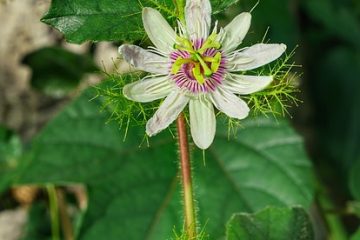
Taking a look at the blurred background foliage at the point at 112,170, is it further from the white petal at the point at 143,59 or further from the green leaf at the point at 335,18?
the green leaf at the point at 335,18

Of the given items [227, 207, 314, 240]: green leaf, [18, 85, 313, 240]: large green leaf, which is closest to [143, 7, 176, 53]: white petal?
[227, 207, 314, 240]: green leaf

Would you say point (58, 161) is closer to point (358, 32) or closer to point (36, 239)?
point (36, 239)

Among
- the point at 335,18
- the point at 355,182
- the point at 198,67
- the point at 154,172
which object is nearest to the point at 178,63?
the point at 198,67

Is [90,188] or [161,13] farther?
[90,188]

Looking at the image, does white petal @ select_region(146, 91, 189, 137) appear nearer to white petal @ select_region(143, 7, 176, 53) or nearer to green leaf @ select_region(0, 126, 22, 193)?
white petal @ select_region(143, 7, 176, 53)

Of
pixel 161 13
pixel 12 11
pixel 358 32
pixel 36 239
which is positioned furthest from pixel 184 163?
pixel 358 32

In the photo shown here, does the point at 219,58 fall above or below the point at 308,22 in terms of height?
below

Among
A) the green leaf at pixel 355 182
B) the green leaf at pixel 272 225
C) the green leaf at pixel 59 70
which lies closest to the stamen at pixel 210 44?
the green leaf at pixel 272 225
